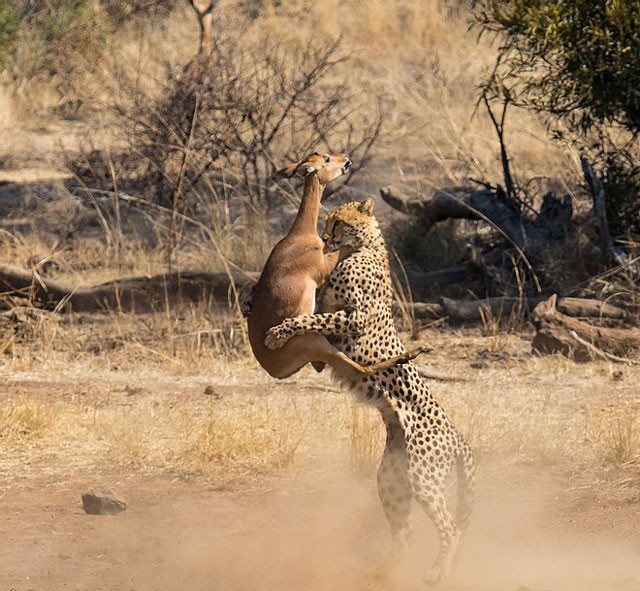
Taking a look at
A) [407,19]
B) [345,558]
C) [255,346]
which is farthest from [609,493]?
[407,19]

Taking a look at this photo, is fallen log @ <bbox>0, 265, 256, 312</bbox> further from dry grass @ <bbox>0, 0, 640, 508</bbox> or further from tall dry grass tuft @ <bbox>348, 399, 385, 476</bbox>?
tall dry grass tuft @ <bbox>348, 399, 385, 476</bbox>

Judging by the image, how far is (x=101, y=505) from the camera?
18.9 feet

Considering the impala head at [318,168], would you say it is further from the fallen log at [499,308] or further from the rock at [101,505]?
the fallen log at [499,308]

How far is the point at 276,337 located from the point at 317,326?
0.17 metres

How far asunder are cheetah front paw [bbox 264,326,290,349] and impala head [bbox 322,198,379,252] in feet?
1.80

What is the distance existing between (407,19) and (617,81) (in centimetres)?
1163

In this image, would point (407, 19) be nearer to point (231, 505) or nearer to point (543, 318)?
point (543, 318)

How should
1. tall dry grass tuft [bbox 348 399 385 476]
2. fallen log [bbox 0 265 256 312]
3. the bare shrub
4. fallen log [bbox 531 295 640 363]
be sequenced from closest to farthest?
tall dry grass tuft [bbox 348 399 385 476] < fallen log [bbox 531 295 640 363] < fallen log [bbox 0 265 256 312] < the bare shrub

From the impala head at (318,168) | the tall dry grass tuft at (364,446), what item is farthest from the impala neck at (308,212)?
the tall dry grass tuft at (364,446)

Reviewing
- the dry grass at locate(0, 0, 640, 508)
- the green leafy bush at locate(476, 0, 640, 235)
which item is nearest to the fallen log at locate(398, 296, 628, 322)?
the dry grass at locate(0, 0, 640, 508)

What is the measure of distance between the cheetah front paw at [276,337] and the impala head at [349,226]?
0.55m

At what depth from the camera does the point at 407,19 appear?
20266 mm

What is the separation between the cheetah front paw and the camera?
417cm

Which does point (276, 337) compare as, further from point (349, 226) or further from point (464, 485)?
point (464, 485)
